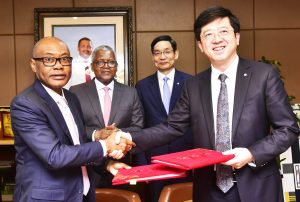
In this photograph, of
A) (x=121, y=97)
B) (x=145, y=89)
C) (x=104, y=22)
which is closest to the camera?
(x=121, y=97)

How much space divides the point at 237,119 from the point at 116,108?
1567 millimetres

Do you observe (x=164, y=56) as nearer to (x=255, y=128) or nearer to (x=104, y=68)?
(x=104, y=68)

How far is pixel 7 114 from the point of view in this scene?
4316 mm

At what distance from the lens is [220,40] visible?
84.4 inches

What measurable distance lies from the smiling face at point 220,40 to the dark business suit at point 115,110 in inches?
52.1

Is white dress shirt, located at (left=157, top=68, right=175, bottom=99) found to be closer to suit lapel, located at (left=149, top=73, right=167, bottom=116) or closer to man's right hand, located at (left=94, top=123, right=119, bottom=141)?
suit lapel, located at (left=149, top=73, right=167, bottom=116)

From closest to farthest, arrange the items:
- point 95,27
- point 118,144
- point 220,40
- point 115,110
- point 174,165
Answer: point 174,165 → point 220,40 → point 118,144 → point 115,110 → point 95,27

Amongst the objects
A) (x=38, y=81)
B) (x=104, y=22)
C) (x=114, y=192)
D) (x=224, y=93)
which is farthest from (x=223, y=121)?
(x=104, y=22)

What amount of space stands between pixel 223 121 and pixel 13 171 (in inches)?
126

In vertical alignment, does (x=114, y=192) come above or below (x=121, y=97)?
below

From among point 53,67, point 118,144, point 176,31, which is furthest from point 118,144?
point 176,31

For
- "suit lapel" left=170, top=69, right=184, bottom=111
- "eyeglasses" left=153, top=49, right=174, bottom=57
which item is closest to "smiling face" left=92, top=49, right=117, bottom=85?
"eyeglasses" left=153, top=49, right=174, bottom=57

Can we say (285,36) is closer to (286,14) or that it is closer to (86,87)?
(286,14)

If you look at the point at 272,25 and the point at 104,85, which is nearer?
the point at 104,85
